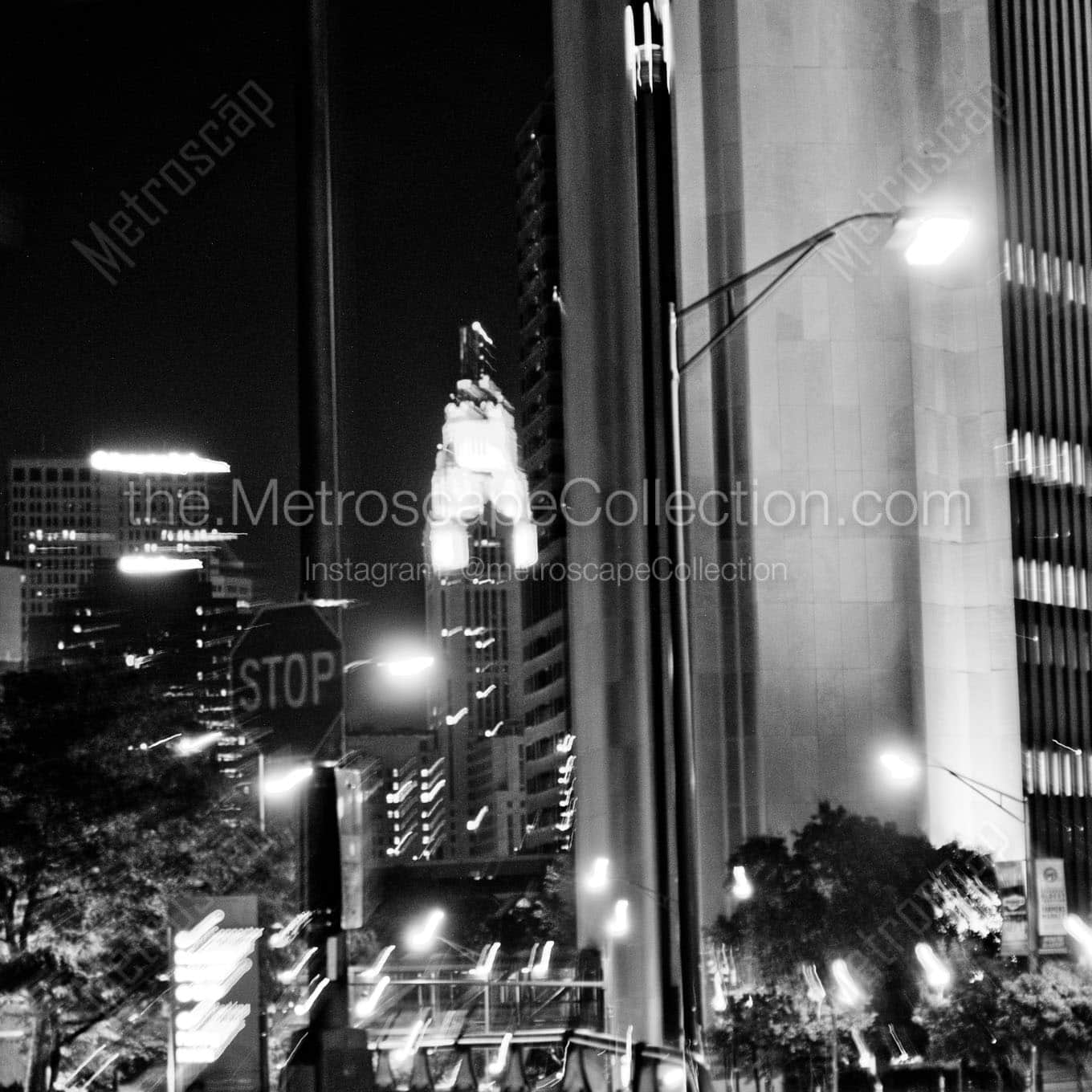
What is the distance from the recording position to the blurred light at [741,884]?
2058 cm

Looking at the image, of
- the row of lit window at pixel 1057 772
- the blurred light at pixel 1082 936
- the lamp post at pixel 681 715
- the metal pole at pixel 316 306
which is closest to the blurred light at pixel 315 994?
the metal pole at pixel 316 306

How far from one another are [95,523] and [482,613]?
30.7 meters

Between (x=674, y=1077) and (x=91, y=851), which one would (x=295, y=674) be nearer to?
(x=674, y=1077)

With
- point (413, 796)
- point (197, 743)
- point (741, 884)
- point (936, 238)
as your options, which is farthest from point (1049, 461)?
point (413, 796)

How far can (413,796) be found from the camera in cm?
8750

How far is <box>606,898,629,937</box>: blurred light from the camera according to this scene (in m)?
39.4

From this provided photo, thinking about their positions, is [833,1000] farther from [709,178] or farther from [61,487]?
[61,487]

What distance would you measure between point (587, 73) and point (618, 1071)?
35566 mm

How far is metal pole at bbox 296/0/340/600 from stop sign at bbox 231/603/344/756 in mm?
161

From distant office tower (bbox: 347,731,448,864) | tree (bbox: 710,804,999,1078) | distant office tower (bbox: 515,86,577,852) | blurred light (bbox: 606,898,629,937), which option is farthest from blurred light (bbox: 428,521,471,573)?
tree (bbox: 710,804,999,1078)

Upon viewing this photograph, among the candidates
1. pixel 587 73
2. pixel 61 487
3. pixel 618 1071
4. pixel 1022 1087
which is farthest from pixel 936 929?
pixel 61 487

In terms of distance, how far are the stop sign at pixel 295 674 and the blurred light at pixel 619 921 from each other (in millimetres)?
35728

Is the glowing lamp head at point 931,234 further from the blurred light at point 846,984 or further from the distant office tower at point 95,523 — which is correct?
the distant office tower at point 95,523

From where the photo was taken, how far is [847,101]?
3275cm
